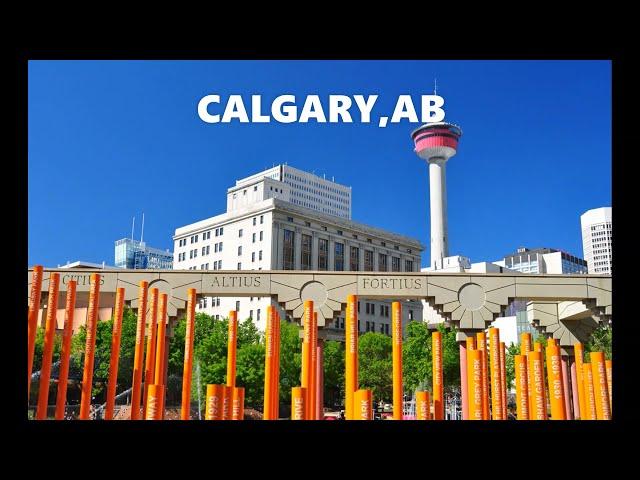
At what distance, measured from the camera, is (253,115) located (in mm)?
15266

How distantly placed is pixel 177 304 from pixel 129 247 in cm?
16592

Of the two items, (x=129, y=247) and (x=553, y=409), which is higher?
(x=129, y=247)

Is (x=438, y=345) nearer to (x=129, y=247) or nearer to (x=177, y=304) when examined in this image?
(x=177, y=304)

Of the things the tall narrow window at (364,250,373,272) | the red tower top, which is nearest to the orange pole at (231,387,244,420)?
the tall narrow window at (364,250,373,272)

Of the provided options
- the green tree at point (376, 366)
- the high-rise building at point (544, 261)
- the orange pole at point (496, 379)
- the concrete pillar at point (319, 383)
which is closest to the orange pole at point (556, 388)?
the orange pole at point (496, 379)

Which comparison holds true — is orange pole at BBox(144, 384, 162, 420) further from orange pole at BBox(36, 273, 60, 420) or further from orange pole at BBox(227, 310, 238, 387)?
orange pole at BBox(36, 273, 60, 420)

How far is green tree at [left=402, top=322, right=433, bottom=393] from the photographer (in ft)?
167

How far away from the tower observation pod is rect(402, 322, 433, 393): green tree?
48.3m

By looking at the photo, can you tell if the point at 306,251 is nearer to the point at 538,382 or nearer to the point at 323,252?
the point at 323,252

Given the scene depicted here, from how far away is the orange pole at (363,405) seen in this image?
13875mm

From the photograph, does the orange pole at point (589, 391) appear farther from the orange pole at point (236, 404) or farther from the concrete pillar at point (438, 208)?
the concrete pillar at point (438, 208)
